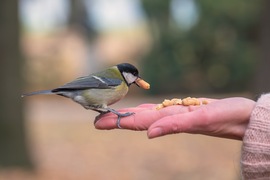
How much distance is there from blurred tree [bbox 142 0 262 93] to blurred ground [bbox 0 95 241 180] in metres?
4.23

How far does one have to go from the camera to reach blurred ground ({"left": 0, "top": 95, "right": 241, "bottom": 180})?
7.75m

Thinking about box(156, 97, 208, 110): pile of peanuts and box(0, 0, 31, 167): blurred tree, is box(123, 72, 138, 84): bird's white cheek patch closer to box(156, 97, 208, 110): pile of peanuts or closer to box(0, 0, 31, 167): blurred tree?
box(156, 97, 208, 110): pile of peanuts

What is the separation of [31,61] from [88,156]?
431 inches

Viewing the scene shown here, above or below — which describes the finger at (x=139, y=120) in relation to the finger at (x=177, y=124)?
below

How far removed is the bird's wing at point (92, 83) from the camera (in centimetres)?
354

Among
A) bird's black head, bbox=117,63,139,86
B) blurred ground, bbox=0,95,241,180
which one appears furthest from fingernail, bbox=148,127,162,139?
blurred ground, bbox=0,95,241,180

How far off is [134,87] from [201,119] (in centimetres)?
1525

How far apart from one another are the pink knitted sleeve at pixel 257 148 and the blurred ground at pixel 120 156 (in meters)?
3.50

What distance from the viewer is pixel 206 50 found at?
15.2 metres

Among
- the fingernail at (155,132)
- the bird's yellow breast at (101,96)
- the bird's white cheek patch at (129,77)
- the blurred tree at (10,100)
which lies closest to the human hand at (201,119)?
the fingernail at (155,132)

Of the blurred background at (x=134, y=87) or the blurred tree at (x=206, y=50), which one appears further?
the blurred tree at (x=206, y=50)

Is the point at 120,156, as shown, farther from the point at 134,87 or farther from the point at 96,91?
the point at 134,87

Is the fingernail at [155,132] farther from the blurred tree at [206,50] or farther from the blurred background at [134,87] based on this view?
the blurred tree at [206,50]

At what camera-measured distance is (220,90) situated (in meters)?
16.1
